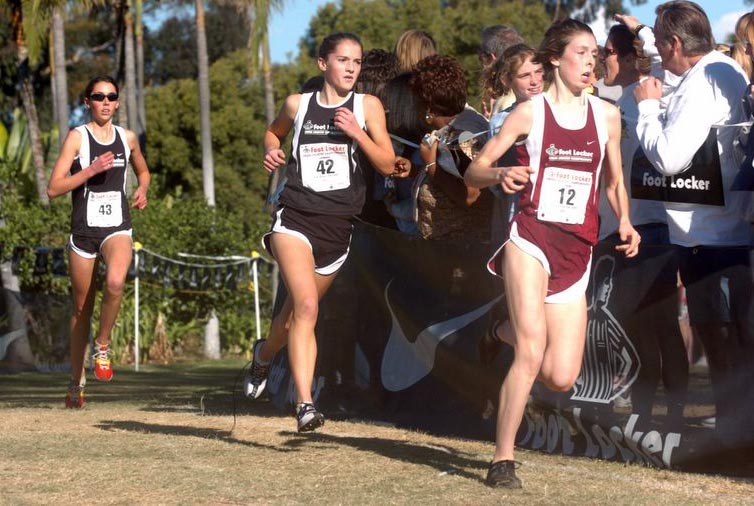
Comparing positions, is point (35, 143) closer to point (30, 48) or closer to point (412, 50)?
point (30, 48)

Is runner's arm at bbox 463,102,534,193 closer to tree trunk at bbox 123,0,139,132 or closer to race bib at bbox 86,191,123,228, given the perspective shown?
race bib at bbox 86,191,123,228

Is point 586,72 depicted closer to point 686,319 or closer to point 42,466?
point 686,319

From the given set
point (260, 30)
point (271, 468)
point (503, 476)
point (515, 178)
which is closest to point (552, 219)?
point (515, 178)

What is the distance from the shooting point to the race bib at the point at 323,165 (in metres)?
7.41

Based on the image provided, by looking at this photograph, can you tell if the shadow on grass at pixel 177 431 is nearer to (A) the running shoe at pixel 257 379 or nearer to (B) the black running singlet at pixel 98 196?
(A) the running shoe at pixel 257 379

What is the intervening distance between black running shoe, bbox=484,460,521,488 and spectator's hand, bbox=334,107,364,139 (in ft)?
6.92

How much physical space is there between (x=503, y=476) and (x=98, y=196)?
4.58m

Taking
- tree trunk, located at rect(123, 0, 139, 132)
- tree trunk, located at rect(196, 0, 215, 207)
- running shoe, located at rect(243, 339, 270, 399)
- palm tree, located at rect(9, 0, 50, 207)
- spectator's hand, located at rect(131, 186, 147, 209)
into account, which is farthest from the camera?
tree trunk, located at rect(196, 0, 215, 207)

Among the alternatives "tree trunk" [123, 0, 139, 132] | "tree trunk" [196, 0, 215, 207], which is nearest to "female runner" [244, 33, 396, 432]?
"tree trunk" [123, 0, 139, 132]

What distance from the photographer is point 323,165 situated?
7.42 metres

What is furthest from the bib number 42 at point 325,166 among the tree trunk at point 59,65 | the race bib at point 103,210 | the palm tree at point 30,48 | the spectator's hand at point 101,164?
the tree trunk at point 59,65

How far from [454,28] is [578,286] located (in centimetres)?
3676

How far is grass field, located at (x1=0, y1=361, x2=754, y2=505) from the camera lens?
228 inches

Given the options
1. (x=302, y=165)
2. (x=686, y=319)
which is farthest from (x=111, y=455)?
(x=686, y=319)
